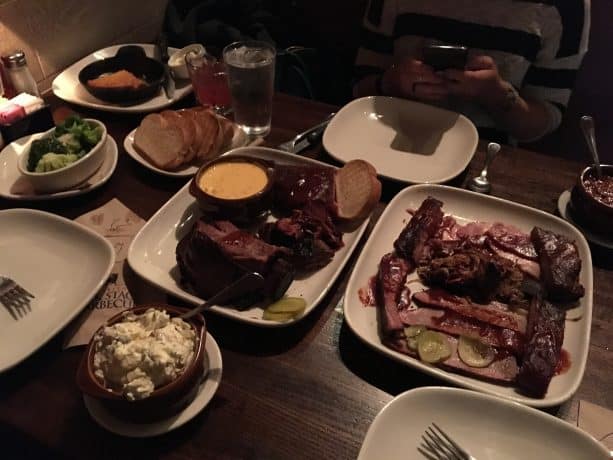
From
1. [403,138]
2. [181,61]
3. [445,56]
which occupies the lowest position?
[403,138]

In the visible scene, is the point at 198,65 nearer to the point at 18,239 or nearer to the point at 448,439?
the point at 18,239

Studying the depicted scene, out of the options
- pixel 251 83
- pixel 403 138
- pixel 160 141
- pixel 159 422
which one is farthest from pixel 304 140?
pixel 159 422

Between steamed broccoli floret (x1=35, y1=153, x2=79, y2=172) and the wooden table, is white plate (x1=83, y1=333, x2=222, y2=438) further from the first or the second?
steamed broccoli floret (x1=35, y1=153, x2=79, y2=172)

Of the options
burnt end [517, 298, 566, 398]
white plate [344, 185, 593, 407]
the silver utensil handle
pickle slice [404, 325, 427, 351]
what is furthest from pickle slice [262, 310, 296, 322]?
the silver utensil handle

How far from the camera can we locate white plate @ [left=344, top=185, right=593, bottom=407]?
119 cm

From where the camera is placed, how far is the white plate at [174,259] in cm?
Result: 135

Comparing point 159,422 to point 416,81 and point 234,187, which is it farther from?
point 416,81

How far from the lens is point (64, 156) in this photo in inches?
69.5

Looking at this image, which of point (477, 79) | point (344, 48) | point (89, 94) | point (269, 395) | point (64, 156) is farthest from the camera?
point (344, 48)

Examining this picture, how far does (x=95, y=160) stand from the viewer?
5.89 feet

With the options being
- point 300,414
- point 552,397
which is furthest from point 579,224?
point 300,414

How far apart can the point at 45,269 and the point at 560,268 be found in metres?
1.43

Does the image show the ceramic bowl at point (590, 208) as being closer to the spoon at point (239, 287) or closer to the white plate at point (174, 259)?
the white plate at point (174, 259)

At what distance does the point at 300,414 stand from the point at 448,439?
1.06 feet
